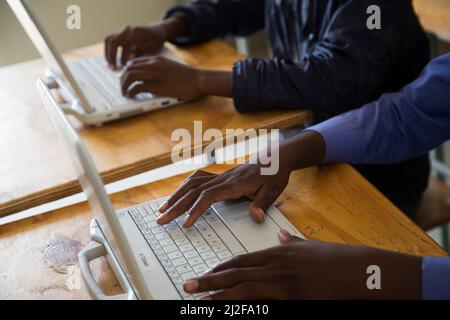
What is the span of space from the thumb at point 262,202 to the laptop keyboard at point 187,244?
6 cm

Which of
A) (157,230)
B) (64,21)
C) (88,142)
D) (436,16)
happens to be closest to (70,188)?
(88,142)

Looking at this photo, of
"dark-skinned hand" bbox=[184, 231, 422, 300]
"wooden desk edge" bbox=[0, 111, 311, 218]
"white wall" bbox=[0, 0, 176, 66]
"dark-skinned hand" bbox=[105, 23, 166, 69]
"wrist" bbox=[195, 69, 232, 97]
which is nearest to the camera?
"dark-skinned hand" bbox=[184, 231, 422, 300]

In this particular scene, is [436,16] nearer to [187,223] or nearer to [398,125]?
[398,125]

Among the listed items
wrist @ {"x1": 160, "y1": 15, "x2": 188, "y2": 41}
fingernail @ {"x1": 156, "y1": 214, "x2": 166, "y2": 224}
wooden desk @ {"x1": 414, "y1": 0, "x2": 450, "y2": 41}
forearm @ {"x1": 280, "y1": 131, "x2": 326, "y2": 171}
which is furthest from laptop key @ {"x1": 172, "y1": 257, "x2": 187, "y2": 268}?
wooden desk @ {"x1": 414, "y1": 0, "x2": 450, "y2": 41}

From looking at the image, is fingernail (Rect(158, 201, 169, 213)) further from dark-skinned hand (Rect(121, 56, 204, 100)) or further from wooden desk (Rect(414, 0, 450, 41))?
wooden desk (Rect(414, 0, 450, 41))

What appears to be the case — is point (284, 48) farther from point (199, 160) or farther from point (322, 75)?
point (199, 160)

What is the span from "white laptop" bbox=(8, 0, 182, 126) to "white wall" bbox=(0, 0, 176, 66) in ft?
3.84

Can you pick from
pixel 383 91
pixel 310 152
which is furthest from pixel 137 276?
pixel 383 91

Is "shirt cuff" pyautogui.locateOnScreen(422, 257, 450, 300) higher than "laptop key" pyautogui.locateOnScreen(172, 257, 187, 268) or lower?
lower

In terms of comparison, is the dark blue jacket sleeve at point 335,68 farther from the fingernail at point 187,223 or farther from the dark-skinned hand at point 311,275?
the dark-skinned hand at point 311,275

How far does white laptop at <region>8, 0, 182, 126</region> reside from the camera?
1344 millimetres

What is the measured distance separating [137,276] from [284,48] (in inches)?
42.3

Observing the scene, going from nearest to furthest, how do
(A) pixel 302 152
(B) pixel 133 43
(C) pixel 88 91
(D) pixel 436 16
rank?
(A) pixel 302 152 → (C) pixel 88 91 → (B) pixel 133 43 → (D) pixel 436 16

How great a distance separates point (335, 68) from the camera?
1411 millimetres
